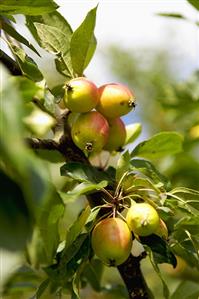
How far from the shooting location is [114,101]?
1329mm

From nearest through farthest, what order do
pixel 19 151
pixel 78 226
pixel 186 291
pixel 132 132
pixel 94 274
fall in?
pixel 19 151, pixel 78 226, pixel 186 291, pixel 132 132, pixel 94 274

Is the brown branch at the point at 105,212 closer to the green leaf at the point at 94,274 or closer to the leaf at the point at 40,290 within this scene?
the leaf at the point at 40,290

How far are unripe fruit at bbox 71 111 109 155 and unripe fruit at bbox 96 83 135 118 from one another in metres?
0.04

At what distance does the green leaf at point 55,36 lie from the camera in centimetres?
137

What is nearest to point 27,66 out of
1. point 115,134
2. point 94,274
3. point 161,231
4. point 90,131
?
point 90,131

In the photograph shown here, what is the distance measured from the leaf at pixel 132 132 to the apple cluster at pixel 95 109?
198 mm

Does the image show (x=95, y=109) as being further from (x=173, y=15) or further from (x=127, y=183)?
(x=173, y=15)

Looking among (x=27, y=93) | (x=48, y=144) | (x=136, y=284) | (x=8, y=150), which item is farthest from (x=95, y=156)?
(x=8, y=150)

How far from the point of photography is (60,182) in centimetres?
159

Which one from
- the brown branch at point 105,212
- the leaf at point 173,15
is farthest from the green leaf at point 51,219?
the leaf at point 173,15

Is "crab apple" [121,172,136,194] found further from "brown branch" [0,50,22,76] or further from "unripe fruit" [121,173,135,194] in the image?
"brown branch" [0,50,22,76]

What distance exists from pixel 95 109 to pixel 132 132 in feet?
0.86

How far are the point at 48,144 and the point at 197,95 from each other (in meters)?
1.18

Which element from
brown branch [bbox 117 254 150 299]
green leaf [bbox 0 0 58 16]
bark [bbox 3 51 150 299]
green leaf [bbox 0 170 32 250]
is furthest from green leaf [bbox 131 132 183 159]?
green leaf [bbox 0 170 32 250]
